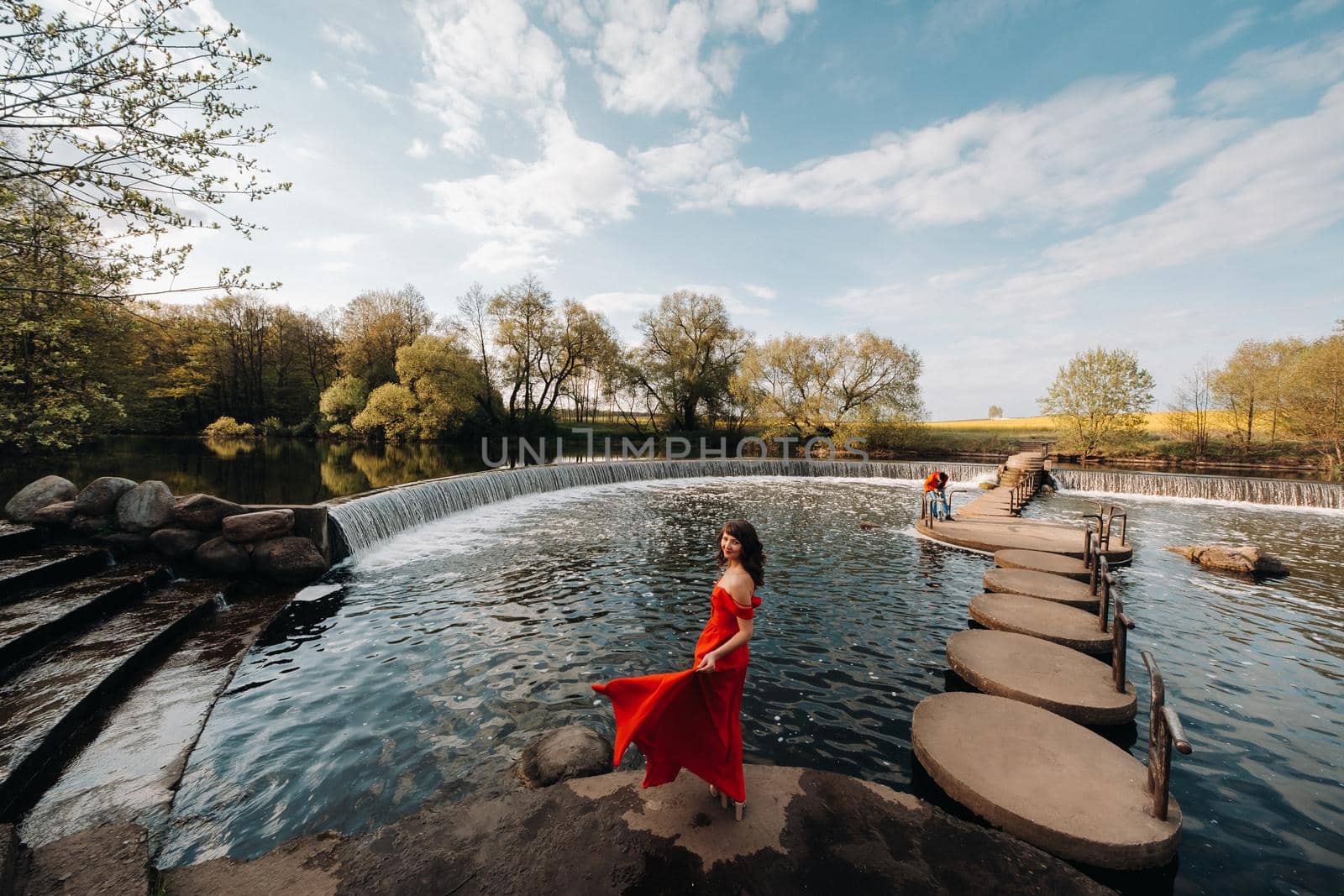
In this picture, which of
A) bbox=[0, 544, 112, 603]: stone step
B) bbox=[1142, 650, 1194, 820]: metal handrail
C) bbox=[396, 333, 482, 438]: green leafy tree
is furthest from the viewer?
bbox=[396, 333, 482, 438]: green leafy tree

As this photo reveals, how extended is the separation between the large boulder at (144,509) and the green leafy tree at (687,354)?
45.0 meters

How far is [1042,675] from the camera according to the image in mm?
6316

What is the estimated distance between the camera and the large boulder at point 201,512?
10555mm

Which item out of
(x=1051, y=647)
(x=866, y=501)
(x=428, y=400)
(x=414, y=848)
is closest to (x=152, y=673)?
(x=414, y=848)

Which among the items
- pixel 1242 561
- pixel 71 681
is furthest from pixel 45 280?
pixel 1242 561

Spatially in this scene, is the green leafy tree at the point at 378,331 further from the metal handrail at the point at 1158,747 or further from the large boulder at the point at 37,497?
the metal handrail at the point at 1158,747

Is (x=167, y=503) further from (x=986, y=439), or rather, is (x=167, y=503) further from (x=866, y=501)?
(x=986, y=439)

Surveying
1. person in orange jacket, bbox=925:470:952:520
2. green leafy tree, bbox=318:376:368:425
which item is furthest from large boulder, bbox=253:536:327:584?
green leafy tree, bbox=318:376:368:425

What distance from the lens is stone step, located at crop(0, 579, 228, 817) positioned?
4.69 m

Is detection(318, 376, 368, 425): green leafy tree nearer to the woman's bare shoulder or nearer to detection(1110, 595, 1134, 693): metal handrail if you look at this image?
the woman's bare shoulder

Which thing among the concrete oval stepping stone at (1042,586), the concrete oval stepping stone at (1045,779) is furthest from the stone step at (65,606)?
the concrete oval stepping stone at (1042,586)

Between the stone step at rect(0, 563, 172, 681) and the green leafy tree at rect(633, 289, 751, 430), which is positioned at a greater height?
the green leafy tree at rect(633, 289, 751, 430)

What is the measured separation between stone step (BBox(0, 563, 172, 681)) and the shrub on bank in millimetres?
50855

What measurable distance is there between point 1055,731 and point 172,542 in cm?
1483
